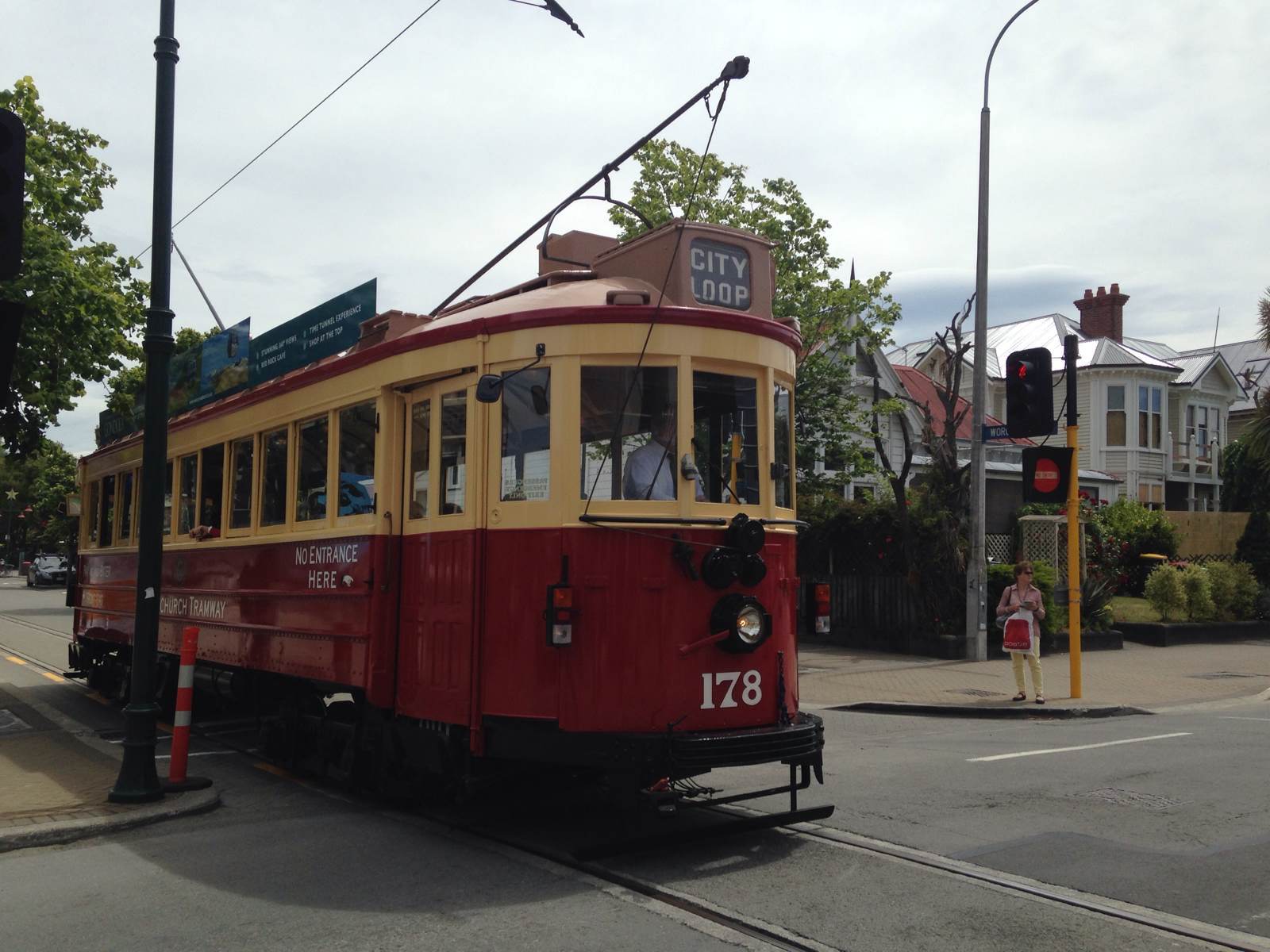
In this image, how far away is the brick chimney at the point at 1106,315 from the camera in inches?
1640

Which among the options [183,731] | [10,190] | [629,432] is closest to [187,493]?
[183,731]

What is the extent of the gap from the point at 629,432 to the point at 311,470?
3.14 metres

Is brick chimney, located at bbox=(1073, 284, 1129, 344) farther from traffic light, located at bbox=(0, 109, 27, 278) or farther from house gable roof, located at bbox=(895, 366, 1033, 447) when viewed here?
traffic light, located at bbox=(0, 109, 27, 278)

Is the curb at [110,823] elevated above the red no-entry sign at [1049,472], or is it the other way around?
the red no-entry sign at [1049,472]

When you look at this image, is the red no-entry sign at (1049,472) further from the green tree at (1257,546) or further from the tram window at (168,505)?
the green tree at (1257,546)

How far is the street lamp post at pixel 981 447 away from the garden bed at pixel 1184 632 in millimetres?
4761

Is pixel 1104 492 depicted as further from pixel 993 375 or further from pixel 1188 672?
pixel 1188 672

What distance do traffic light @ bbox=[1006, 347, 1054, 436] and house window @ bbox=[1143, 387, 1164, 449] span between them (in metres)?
29.1

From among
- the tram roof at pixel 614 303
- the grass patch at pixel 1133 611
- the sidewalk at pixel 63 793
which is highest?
the tram roof at pixel 614 303

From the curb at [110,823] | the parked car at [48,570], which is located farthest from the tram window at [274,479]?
the parked car at [48,570]

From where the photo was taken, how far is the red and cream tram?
6.19 metres

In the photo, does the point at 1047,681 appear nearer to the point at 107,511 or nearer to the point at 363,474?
the point at 363,474

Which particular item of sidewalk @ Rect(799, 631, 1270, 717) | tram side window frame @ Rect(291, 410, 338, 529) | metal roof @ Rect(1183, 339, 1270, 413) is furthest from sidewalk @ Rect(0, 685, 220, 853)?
metal roof @ Rect(1183, 339, 1270, 413)

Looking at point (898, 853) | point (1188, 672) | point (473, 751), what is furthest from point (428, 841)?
point (1188, 672)
